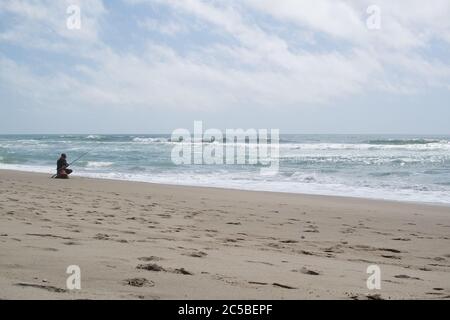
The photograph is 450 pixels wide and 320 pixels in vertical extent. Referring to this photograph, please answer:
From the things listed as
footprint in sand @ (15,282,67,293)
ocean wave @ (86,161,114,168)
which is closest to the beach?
footprint in sand @ (15,282,67,293)

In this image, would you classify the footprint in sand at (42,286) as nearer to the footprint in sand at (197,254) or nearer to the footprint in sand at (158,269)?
the footprint in sand at (158,269)

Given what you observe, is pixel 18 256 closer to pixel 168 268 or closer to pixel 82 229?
pixel 168 268

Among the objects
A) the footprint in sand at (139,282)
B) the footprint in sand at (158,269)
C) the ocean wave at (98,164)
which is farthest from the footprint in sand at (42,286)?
the ocean wave at (98,164)

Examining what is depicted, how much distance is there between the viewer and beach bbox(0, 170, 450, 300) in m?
3.20

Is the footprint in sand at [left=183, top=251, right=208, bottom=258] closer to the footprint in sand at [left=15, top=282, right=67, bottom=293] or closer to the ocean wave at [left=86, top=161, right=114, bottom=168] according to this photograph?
the footprint in sand at [left=15, top=282, right=67, bottom=293]

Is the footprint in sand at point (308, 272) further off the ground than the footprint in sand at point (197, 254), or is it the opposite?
the footprint in sand at point (197, 254)

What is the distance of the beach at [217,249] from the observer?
3195 millimetres

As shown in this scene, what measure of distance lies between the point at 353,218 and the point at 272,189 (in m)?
5.48

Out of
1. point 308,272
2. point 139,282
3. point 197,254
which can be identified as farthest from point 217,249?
point 139,282

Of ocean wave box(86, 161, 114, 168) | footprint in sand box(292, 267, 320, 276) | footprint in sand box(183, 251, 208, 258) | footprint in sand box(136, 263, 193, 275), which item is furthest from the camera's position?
ocean wave box(86, 161, 114, 168)

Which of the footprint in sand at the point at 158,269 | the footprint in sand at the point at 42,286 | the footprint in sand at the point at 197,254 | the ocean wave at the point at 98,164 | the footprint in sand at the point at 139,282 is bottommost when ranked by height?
the footprint in sand at the point at 197,254

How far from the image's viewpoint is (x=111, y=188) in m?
12.6
